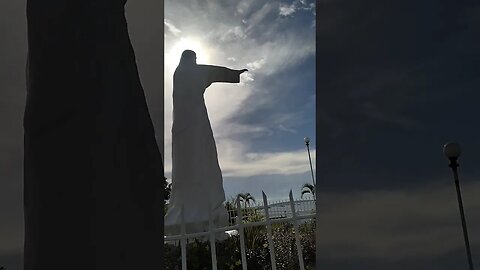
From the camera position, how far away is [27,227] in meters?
1.70

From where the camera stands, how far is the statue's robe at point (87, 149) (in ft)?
5.42

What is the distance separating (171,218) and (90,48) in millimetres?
2960

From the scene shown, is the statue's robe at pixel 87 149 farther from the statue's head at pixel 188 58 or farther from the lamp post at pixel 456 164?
the statue's head at pixel 188 58

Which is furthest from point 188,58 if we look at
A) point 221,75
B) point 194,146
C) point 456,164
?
point 456,164

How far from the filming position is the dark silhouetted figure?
4.64 metres

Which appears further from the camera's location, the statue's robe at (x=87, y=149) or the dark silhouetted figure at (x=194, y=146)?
the dark silhouetted figure at (x=194, y=146)

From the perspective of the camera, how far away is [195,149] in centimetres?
489

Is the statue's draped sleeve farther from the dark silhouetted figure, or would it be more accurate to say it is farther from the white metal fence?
the white metal fence

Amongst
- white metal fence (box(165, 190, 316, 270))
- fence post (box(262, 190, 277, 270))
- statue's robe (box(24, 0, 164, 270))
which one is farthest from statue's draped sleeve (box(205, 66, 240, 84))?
statue's robe (box(24, 0, 164, 270))

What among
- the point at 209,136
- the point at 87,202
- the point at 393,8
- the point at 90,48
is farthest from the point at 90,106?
the point at 393,8

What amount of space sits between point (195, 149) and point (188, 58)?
1.15 m

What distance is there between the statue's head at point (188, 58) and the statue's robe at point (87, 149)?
3.23m

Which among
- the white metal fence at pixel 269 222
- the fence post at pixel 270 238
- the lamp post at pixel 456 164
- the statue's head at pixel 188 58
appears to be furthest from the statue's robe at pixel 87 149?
the statue's head at pixel 188 58

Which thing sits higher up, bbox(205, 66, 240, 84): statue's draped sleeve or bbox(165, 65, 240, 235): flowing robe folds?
bbox(205, 66, 240, 84): statue's draped sleeve
